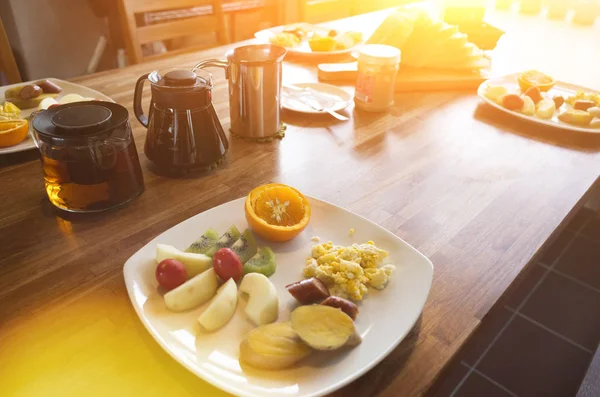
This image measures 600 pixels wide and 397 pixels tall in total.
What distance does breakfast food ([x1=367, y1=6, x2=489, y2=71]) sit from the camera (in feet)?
4.57

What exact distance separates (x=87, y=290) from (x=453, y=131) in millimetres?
898

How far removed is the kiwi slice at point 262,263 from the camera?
63cm

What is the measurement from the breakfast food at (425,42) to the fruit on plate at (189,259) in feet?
3.42

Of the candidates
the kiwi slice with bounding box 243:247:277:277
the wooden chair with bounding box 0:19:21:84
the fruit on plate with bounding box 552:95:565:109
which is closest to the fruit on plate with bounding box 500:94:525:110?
the fruit on plate with bounding box 552:95:565:109

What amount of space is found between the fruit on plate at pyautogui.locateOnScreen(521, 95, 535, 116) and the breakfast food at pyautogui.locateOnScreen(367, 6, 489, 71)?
27cm

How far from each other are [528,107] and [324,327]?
950 millimetres

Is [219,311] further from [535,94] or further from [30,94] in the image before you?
[535,94]

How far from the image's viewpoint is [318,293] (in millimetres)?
570

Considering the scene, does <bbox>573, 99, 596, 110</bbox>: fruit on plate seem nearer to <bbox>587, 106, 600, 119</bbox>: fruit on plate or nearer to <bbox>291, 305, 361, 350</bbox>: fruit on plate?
<bbox>587, 106, 600, 119</bbox>: fruit on plate

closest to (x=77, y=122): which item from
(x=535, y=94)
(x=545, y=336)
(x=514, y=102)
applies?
(x=514, y=102)

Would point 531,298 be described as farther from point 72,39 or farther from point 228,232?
point 72,39

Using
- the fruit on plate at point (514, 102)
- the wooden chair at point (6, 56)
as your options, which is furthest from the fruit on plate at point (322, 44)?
the wooden chair at point (6, 56)

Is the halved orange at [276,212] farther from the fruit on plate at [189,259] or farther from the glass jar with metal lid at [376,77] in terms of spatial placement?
the glass jar with metal lid at [376,77]

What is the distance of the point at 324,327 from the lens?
1.69 feet
